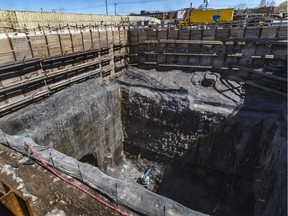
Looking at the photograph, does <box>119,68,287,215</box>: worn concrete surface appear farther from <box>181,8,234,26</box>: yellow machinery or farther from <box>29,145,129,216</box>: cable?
<box>181,8,234,26</box>: yellow machinery

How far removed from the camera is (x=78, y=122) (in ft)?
35.0

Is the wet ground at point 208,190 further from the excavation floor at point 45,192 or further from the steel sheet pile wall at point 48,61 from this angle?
the steel sheet pile wall at point 48,61

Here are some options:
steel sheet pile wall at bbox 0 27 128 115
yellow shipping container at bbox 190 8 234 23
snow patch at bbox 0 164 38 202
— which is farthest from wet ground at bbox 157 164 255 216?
yellow shipping container at bbox 190 8 234 23

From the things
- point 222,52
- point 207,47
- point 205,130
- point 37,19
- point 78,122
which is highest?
point 37,19

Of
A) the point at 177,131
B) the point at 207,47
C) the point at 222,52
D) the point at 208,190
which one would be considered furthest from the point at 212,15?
the point at 208,190

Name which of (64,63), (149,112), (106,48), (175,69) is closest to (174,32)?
(175,69)

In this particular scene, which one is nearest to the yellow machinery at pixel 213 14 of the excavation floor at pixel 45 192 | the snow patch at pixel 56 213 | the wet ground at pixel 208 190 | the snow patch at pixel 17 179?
the wet ground at pixel 208 190

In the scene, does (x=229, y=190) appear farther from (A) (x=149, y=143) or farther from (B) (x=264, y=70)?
(B) (x=264, y=70)

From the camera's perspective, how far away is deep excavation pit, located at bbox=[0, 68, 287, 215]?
9.67 meters

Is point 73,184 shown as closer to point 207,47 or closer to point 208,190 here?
point 208,190

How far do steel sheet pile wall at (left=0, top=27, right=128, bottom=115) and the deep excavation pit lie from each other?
685 mm

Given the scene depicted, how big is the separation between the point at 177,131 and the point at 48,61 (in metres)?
8.69

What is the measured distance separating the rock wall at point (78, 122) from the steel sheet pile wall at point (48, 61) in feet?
2.06

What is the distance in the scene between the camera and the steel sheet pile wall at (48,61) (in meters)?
8.36
